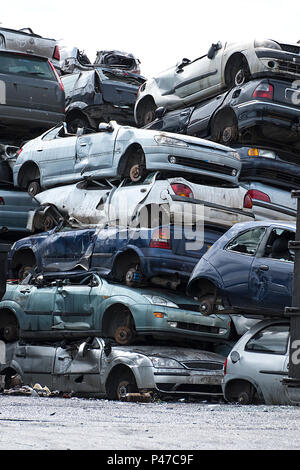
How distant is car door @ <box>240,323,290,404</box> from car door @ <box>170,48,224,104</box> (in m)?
7.26

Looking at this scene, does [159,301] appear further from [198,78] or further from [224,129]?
[198,78]

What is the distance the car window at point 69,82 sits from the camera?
71.9 feet

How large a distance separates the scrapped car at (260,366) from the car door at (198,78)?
7.14 m

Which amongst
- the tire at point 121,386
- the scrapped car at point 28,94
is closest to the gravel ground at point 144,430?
the tire at point 121,386

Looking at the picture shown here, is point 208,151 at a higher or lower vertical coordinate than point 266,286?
higher

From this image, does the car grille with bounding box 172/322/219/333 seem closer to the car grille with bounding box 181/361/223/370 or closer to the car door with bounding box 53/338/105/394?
the car grille with bounding box 181/361/223/370

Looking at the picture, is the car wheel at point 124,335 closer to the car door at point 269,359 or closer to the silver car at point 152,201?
the silver car at point 152,201

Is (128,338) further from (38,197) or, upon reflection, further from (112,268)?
(38,197)

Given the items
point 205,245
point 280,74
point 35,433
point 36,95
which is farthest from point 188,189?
point 35,433

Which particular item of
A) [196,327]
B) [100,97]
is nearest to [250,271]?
[196,327]

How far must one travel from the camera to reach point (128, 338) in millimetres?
13273

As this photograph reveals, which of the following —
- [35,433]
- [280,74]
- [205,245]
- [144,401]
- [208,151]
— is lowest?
[144,401]

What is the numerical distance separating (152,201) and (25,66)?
6.94m

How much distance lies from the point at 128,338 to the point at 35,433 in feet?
25.5
